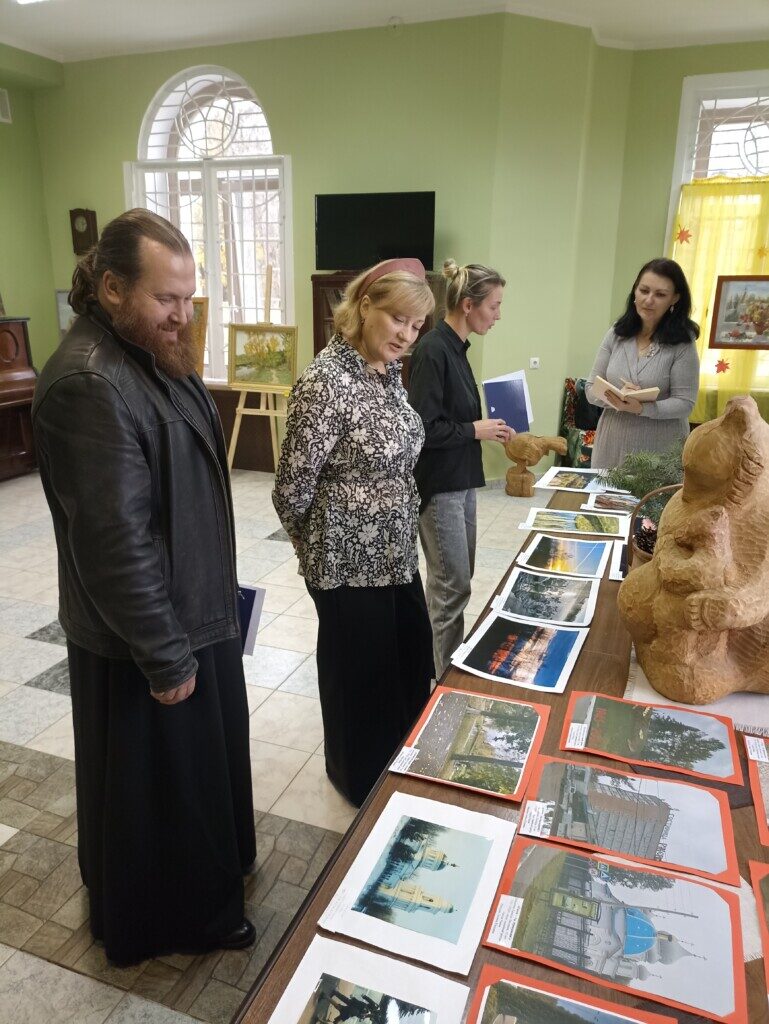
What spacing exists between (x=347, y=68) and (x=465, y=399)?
414 centimetres

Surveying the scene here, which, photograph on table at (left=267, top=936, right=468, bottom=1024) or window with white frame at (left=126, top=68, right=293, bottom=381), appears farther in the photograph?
window with white frame at (left=126, top=68, right=293, bottom=381)

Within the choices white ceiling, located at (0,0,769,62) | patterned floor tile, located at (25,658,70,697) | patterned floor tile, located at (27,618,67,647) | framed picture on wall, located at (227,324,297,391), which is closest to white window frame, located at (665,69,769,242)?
white ceiling, located at (0,0,769,62)

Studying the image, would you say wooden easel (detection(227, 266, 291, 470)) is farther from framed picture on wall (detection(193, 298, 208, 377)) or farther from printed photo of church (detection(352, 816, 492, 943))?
printed photo of church (detection(352, 816, 492, 943))

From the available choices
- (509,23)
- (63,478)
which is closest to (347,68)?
(509,23)

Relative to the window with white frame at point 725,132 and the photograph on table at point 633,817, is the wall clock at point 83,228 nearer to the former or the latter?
the window with white frame at point 725,132

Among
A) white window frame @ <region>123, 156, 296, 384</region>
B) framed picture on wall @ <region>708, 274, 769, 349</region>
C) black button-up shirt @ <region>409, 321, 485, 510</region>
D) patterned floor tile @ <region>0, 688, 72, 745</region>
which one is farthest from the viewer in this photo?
white window frame @ <region>123, 156, 296, 384</region>

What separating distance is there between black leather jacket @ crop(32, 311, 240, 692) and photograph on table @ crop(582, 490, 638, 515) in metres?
1.42

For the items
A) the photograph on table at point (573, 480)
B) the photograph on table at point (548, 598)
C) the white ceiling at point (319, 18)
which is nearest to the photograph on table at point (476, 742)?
the photograph on table at point (548, 598)

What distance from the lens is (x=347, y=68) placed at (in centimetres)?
521

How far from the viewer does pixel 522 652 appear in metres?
1.50

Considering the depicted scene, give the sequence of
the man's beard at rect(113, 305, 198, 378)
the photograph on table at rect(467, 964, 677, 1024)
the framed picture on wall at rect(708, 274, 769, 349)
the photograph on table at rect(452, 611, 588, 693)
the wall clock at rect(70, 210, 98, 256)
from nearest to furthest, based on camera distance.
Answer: the photograph on table at rect(467, 964, 677, 1024), the man's beard at rect(113, 305, 198, 378), the photograph on table at rect(452, 611, 588, 693), the framed picture on wall at rect(708, 274, 769, 349), the wall clock at rect(70, 210, 98, 256)

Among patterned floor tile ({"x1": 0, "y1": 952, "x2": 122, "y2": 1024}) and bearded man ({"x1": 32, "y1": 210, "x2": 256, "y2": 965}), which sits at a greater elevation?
bearded man ({"x1": 32, "y1": 210, "x2": 256, "y2": 965})

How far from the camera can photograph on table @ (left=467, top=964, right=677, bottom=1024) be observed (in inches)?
30.5

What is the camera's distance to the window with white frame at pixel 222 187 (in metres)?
5.76
